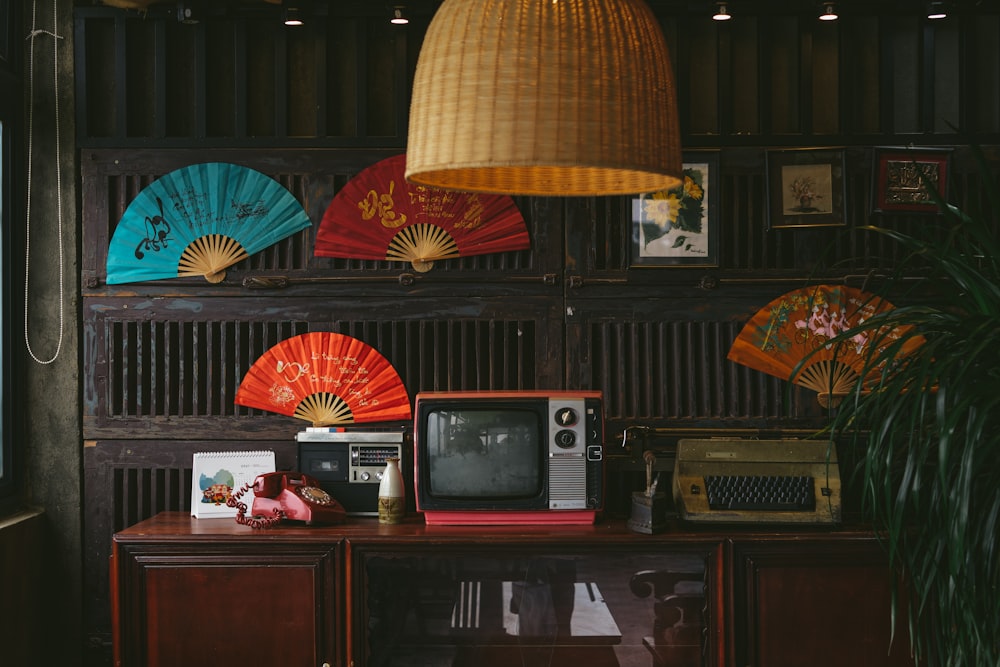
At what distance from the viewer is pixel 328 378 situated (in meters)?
3.26

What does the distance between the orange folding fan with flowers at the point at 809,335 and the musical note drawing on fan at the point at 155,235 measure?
6.95 ft

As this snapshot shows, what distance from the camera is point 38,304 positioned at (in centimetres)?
327

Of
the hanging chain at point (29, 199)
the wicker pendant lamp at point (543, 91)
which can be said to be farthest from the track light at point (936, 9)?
the hanging chain at point (29, 199)

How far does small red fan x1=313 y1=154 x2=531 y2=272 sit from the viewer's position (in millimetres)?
3250

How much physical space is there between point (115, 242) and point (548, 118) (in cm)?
239

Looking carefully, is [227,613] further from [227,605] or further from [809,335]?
[809,335]

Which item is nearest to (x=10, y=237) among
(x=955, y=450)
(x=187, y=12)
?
(x=187, y=12)

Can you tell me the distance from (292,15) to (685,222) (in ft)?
5.23

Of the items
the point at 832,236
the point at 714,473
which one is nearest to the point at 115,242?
the point at 714,473

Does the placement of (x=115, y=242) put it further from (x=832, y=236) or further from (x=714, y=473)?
(x=832, y=236)

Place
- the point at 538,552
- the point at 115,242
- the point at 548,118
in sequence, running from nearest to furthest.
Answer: the point at 548,118
the point at 538,552
the point at 115,242

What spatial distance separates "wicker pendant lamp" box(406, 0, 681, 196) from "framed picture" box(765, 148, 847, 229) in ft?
6.29

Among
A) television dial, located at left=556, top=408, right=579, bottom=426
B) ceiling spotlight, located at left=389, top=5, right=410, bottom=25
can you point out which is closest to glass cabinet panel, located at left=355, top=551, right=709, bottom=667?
television dial, located at left=556, top=408, right=579, bottom=426

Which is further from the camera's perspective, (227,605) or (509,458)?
(509,458)
